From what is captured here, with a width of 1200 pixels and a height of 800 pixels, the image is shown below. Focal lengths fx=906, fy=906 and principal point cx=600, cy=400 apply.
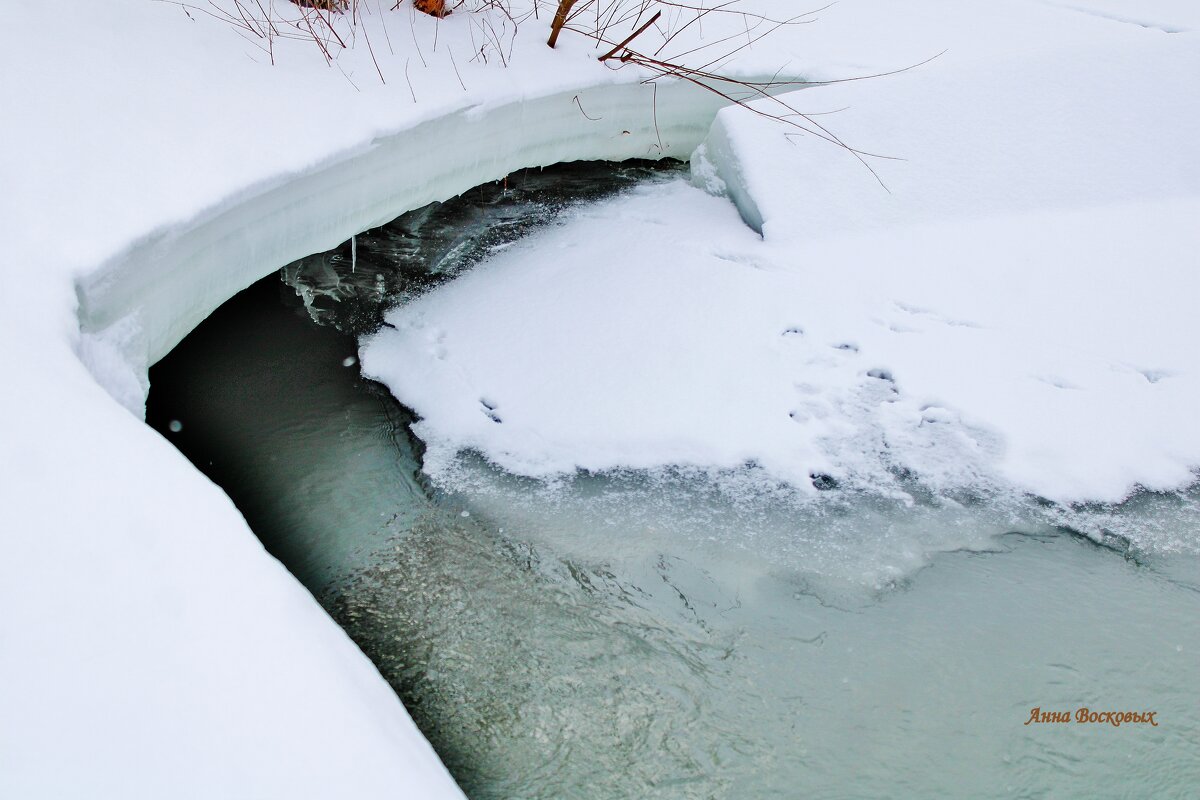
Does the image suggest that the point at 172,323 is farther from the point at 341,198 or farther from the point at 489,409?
the point at 489,409

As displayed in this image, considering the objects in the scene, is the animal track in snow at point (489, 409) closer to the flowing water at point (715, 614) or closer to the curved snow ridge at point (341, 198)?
the flowing water at point (715, 614)

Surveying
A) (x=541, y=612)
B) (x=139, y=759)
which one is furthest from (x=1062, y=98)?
(x=139, y=759)

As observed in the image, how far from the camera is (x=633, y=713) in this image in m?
1.96

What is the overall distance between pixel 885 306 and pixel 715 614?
1463 mm

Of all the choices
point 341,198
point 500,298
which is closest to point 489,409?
point 500,298

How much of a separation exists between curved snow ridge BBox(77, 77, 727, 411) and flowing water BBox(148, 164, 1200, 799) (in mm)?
456

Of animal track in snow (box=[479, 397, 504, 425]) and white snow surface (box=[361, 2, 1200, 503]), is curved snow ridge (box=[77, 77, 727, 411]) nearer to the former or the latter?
white snow surface (box=[361, 2, 1200, 503])

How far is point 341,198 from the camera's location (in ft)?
9.50

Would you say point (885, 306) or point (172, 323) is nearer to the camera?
point (172, 323)

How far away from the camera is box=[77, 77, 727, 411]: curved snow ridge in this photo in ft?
7.18

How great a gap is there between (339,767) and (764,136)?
10.2ft

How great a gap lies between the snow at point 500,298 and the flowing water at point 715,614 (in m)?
0.19

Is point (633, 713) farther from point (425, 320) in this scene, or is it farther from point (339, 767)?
point (425, 320)

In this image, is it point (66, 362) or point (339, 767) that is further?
point (66, 362)
